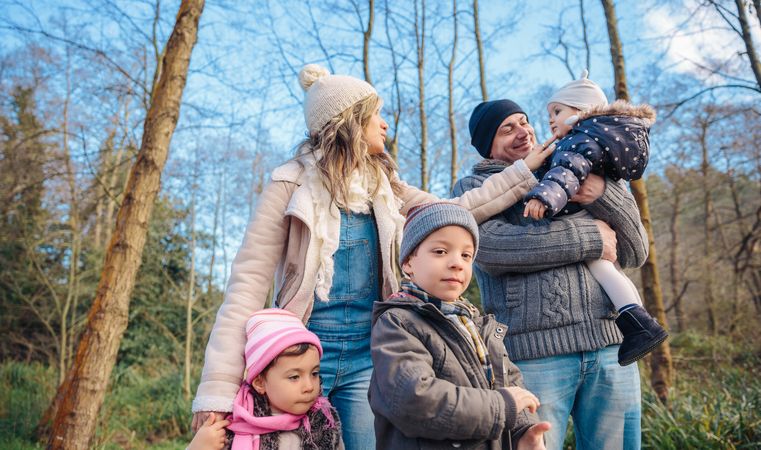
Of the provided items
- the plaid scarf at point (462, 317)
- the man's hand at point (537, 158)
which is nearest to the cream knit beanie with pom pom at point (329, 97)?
the man's hand at point (537, 158)

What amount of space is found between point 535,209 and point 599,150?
1.40 ft

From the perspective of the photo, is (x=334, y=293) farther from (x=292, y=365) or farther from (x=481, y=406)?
(x=481, y=406)

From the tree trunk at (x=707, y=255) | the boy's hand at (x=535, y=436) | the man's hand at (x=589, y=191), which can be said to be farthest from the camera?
the tree trunk at (x=707, y=255)

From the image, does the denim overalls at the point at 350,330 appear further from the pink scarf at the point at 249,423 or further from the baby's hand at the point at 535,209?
the baby's hand at the point at 535,209

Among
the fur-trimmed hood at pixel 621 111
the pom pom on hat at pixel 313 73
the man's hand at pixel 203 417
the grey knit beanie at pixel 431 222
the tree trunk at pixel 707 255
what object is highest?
the tree trunk at pixel 707 255

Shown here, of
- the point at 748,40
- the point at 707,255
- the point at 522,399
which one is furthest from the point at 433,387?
the point at 707,255

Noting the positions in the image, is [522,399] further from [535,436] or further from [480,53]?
[480,53]

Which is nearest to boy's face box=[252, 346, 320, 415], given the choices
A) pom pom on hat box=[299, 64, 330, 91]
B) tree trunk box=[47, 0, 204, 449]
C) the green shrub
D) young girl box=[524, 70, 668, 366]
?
young girl box=[524, 70, 668, 366]

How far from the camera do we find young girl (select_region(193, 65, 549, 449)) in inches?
70.7

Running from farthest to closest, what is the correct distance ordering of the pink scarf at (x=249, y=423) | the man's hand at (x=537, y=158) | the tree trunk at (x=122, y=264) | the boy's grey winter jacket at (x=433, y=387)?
the tree trunk at (x=122, y=264)
the man's hand at (x=537, y=158)
the pink scarf at (x=249, y=423)
the boy's grey winter jacket at (x=433, y=387)

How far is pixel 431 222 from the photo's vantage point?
158 centimetres

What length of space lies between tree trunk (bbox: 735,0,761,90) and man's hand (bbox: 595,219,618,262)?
13.9 ft

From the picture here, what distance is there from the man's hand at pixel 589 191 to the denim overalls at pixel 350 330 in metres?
0.86

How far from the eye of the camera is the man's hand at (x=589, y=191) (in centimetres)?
205
